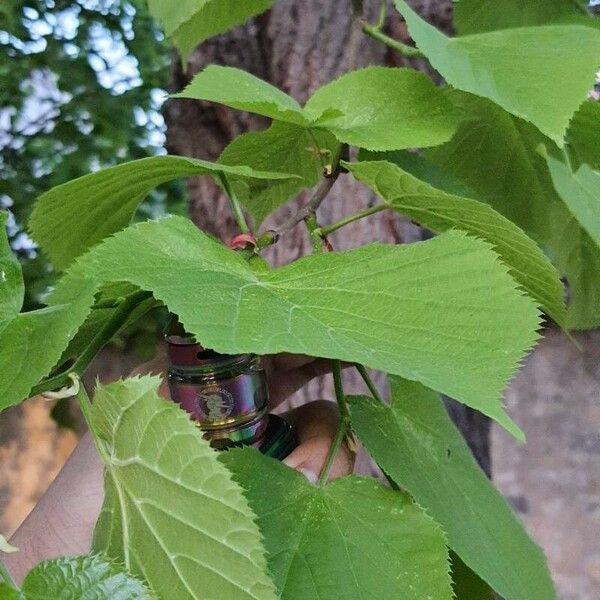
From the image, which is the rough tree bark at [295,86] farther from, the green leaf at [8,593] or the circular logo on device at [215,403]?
the green leaf at [8,593]

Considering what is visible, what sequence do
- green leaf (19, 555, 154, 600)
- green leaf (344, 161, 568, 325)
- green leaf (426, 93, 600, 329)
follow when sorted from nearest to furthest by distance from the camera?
green leaf (19, 555, 154, 600), green leaf (344, 161, 568, 325), green leaf (426, 93, 600, 329)

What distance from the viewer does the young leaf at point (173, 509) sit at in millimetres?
206

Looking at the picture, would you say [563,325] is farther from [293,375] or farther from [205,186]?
[205,186]

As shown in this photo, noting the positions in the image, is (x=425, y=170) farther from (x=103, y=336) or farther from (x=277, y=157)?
(x=103, y=336)

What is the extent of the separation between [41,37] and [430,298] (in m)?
1.30

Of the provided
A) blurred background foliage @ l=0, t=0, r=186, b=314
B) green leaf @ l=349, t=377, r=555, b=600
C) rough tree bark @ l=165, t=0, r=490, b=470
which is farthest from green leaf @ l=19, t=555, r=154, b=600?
blurred background foliage @ l=0, t=0, r=186, b=314

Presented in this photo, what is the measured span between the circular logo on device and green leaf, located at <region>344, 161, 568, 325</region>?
113mm

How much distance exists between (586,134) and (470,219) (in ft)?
0.37

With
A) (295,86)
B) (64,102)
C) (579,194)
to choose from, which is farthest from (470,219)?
(64,102)

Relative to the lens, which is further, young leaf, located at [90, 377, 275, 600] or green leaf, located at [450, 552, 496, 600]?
green leaf, located at [450, 552, 496, 600]

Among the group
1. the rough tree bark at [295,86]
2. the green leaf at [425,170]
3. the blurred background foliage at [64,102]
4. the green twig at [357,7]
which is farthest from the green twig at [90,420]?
the blurred background foliage at [64,102]

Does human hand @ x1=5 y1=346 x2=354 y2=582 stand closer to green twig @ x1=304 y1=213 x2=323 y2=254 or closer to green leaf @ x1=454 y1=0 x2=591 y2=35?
green twig @ x1=304 y1=213 x2=323 y2=254

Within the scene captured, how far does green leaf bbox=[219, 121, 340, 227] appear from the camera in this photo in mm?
374

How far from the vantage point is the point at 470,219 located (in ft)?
1.03
